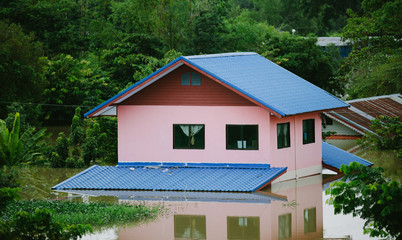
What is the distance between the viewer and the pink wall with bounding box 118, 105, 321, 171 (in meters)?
25.9

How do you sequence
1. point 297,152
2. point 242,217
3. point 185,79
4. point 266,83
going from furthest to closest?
1. point 266,83
2. point 297,152
3. point 185,79
4. point 242,217

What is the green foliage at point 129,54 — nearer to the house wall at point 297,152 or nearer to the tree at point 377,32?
the tree at point 377,32

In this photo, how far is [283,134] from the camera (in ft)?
87.1

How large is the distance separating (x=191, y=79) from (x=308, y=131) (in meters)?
4.79

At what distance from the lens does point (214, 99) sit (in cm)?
2650

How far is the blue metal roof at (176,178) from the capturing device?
24062 mm

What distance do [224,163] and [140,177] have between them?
9.59 ft

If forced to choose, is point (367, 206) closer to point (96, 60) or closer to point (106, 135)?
point (106, 135)

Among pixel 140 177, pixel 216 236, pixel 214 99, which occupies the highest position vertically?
pixel 214 99

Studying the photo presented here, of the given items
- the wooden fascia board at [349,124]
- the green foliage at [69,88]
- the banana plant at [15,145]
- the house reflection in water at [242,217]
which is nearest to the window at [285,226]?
the house reflection in water at [242,217]

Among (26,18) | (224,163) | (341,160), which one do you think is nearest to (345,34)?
(341,160)

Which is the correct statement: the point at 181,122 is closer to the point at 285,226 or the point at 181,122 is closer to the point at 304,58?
the point at 285,226

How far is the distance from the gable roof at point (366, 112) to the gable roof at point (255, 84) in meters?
9.83

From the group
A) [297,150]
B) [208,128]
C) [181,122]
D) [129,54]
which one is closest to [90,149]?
[181,122]
